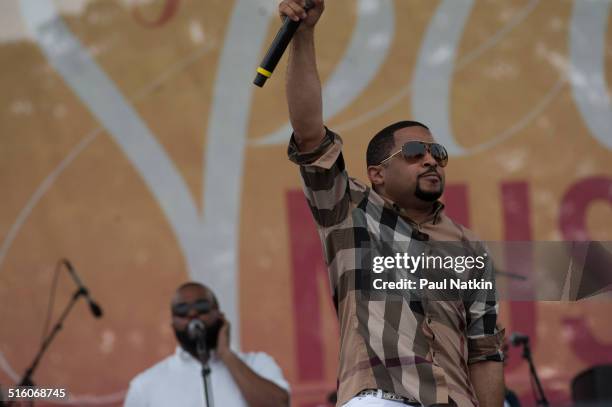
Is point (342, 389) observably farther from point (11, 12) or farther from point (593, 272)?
point (11, 12)

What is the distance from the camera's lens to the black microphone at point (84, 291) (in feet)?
19.4

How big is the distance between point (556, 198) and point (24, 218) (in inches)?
132

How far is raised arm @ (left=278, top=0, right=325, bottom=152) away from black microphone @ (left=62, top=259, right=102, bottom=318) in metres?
3.21

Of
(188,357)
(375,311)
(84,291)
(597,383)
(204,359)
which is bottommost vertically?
(375,311)

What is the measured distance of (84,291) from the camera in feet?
19.7

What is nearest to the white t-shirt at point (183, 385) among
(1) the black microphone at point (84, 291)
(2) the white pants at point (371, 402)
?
(1) the black microphone at point (84, 291)

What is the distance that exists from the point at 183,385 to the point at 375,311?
2.48 m

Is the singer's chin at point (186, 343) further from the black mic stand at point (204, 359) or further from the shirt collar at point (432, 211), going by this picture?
the shirt collar at point (432, 211)

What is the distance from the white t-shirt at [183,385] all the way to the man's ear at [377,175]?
2.23m

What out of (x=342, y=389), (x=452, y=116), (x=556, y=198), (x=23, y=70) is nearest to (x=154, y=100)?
(x=23, y=70)

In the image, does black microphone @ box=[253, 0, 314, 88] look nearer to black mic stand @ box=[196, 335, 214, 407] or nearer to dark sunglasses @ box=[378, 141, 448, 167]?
dark sunglasses @ box=[378, 141, 448, 167]

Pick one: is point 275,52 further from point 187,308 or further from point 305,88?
point 187,308

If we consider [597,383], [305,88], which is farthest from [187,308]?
[305,88]

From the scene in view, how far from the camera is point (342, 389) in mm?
3055
